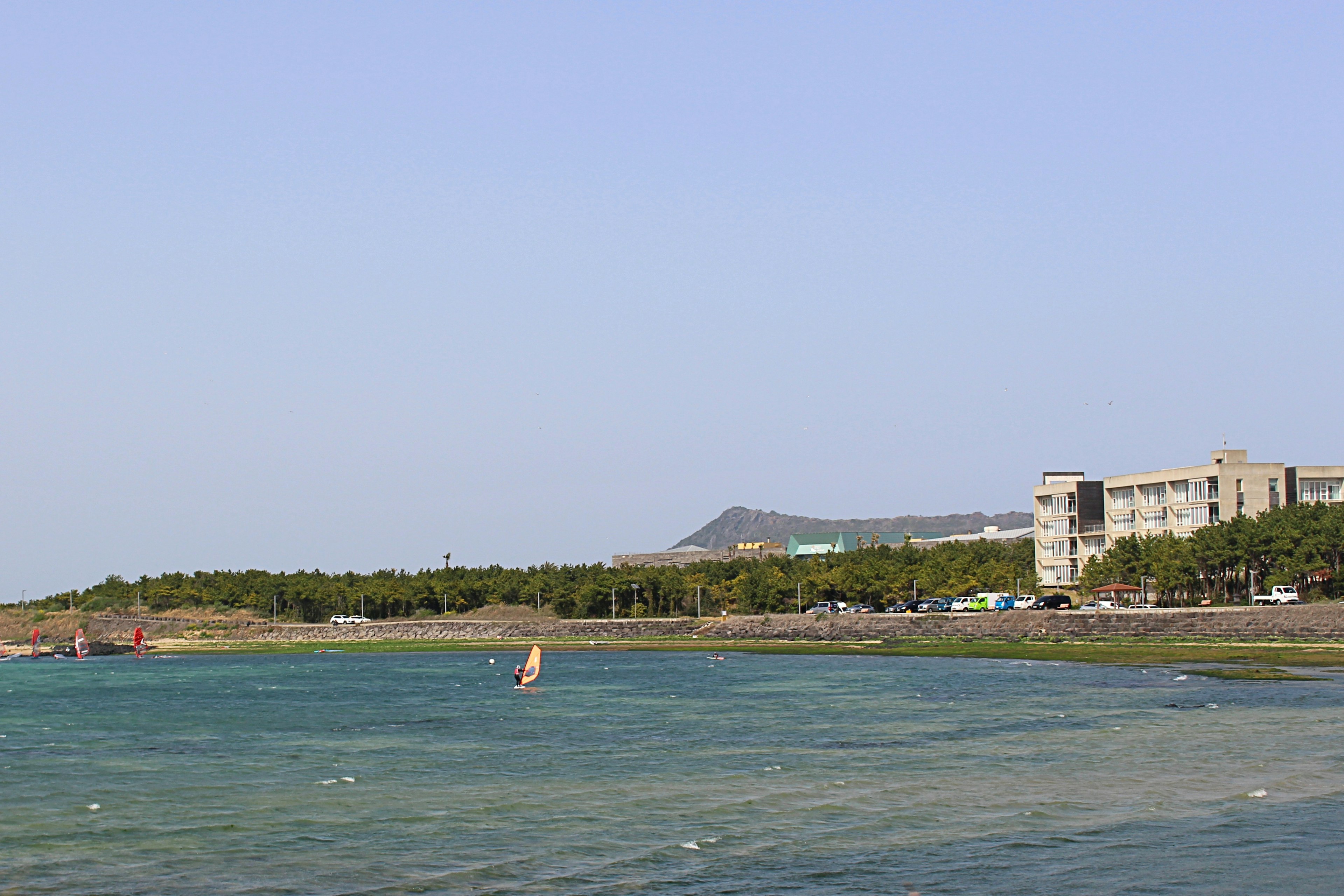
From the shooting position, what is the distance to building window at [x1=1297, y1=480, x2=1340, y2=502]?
145500mm

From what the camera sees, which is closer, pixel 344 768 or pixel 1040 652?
pixel 344 768

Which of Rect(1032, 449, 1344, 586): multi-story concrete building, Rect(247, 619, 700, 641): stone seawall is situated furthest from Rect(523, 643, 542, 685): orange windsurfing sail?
Rect(1032, 449, 1344, 586): multi-story concrete building

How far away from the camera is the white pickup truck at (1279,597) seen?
110750mm

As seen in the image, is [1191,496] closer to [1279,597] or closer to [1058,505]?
[1058,505]

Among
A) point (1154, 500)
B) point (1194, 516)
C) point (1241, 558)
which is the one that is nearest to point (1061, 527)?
point (1154, 500)

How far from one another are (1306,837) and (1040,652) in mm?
69565

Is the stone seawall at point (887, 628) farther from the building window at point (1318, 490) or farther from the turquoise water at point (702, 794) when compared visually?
the building window at point (1318, 490)

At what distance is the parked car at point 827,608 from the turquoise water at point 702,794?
8038 centimetres

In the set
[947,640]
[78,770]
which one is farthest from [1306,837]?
[947,640]

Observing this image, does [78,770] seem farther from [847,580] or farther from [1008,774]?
[847,580]

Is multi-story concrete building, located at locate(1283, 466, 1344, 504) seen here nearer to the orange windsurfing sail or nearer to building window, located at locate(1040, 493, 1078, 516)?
building window, located at locate(1040, 493, 1078, 516)

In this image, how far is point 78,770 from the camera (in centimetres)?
4056

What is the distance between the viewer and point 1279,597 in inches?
4405

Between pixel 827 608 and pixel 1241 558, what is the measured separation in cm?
5154
